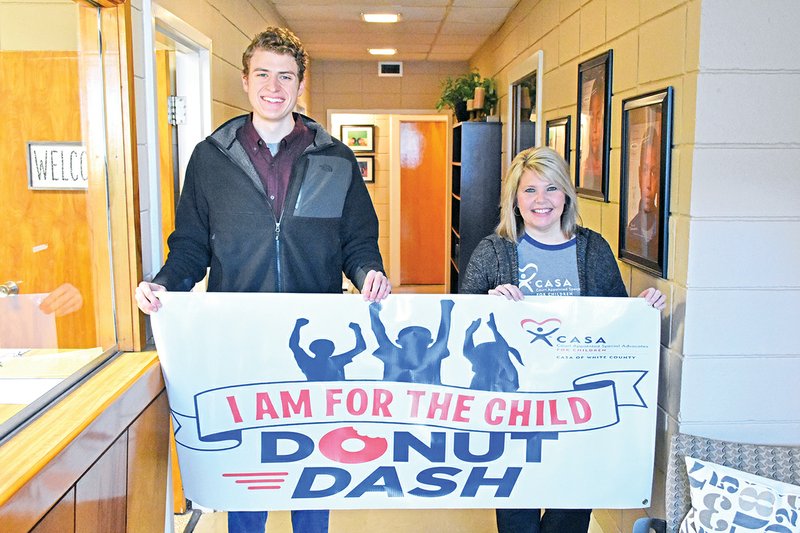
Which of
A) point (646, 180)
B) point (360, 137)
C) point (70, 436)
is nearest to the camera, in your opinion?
point (70, 436)

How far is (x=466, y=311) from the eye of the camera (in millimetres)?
2027

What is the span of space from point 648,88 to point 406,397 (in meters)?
1.34

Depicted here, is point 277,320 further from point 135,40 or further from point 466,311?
point 135,40

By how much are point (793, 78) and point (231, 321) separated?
170 centimetres

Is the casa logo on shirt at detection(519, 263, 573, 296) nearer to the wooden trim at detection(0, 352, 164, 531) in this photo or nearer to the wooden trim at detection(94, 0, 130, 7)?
the wooden trim at detection(0, 352, 164, 531)

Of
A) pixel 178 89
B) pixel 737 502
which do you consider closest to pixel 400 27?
pixel 178 89

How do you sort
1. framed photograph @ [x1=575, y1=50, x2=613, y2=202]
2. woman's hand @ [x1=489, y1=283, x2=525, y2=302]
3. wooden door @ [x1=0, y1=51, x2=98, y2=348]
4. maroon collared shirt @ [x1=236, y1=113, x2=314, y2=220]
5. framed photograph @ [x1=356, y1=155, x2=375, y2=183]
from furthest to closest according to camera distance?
framed photograph @ [x1=356, y1=155, x2=375, y2=183]
framed photograph @ [x1=575, y1=50, x2=613, y2=202]
maroon collared shirt @ [x1=236, y1=113, x2=314, y2=220]
woman's hand @ [x1=489, y1=283, x2=525, y2=302]
wooden door @ [x1=0, y1=51, x2=98, y2=348]

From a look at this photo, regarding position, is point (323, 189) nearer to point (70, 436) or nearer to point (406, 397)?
point (406, 397)

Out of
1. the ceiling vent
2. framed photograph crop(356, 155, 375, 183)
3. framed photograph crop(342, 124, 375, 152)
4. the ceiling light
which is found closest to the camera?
the ceiling light

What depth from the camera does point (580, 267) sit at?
2254 millimetres

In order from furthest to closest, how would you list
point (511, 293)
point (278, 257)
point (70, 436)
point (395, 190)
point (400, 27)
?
point (395, 190) < point (400, 27) < point (278, 257) < point (511, 293) < point (70, 436)

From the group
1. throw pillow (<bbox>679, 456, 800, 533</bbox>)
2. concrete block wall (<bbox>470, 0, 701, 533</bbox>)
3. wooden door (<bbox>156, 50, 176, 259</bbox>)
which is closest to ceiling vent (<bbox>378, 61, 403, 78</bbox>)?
concrete block wall (<bbox>470, 0, 701, 533</bbox>)

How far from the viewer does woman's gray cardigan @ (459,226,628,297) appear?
7.39ft

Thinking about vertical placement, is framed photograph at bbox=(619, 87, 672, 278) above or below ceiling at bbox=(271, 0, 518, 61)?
below
